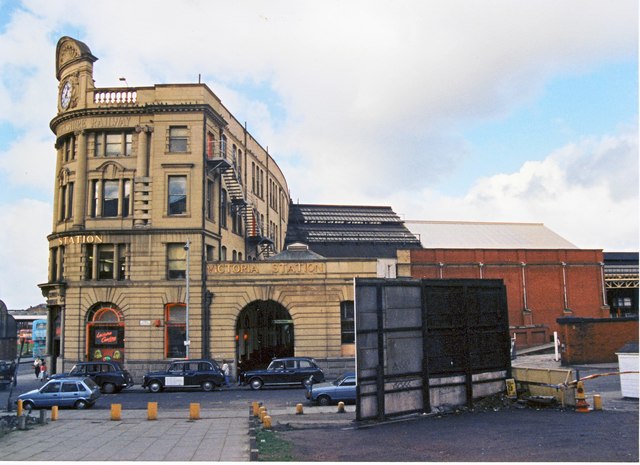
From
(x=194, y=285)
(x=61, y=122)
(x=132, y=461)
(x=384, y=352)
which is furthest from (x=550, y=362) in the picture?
(x=61, y=122)

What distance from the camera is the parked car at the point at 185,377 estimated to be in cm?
3422

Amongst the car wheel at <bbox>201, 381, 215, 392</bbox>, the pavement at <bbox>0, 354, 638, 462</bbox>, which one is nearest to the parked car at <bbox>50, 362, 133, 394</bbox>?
the car wheel at <bbox>201, 381, 215, 392</bbox>

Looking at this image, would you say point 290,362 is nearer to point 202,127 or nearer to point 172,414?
point 172,414

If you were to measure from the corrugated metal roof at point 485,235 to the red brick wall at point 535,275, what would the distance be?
5.93m

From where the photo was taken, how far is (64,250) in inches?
1668

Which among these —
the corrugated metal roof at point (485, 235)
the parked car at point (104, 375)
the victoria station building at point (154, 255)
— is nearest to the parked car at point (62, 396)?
the parked car at point (104, 375)

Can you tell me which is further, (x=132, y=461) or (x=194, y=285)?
(x=194, y=285)

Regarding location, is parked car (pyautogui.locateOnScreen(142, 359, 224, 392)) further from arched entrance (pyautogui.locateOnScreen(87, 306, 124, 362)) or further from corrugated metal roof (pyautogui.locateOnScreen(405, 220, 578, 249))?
corrugated metal roof (pyautogui.locateOnScreen(405, 220, 578, 249))

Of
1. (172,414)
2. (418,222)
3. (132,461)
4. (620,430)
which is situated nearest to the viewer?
(132,461)

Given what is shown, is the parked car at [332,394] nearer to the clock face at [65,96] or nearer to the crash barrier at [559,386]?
the crash barrier at [559,386]

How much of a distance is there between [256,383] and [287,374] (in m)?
1.83

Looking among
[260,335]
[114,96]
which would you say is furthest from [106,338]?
[114,96]

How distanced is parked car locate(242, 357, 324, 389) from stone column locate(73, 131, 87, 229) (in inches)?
654

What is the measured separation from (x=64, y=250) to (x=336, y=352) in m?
20.0
